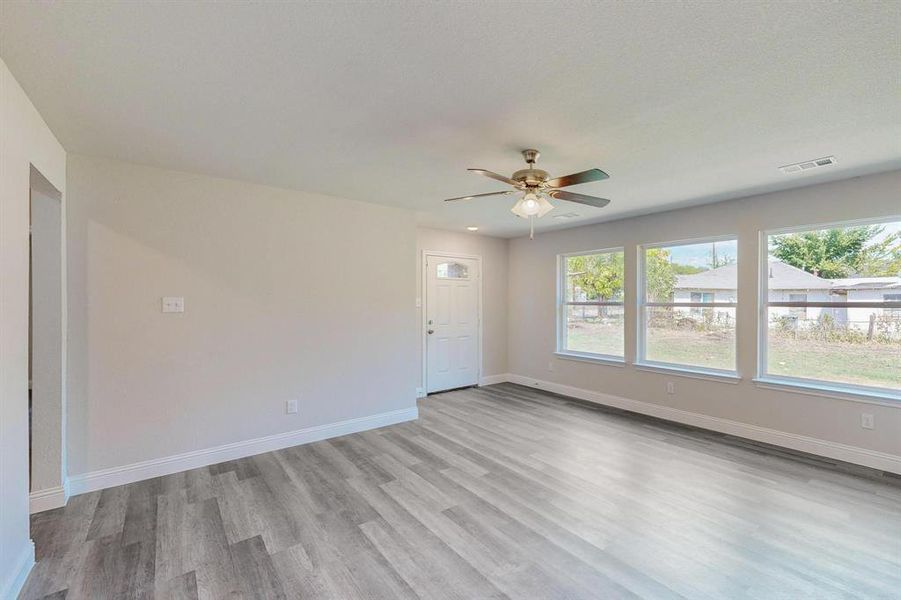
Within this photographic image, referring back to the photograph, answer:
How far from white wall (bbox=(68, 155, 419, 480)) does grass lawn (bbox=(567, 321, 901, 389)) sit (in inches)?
126

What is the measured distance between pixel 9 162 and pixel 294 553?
2386mm

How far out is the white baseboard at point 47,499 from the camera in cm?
250

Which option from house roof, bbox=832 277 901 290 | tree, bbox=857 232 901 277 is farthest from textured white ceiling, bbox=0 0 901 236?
house roof, bbox=832 277 901 290

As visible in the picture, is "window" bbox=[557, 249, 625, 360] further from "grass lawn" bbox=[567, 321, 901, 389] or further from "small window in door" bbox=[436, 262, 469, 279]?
"small window in door" bbox=[436, 262, 469, 279]

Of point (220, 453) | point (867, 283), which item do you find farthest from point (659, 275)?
point (220, 453)

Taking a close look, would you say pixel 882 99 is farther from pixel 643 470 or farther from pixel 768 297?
pixel 643 470

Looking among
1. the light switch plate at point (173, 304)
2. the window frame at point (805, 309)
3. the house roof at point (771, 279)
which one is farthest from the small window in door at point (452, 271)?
the window frame at point (805, 309)

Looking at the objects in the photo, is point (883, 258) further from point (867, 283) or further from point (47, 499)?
point (47, 499)

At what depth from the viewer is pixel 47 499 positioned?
2.54m

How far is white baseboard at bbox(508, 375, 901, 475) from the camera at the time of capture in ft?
10.2

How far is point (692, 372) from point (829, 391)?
1.10m

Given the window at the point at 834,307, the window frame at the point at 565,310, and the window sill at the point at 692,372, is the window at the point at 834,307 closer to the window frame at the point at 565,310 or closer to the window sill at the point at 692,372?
the window sill at the point at 692,372

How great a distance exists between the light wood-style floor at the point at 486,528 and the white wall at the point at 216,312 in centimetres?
45

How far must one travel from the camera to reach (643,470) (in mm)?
3086
